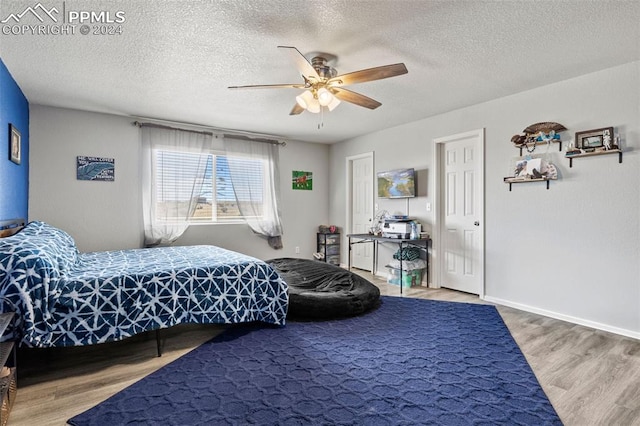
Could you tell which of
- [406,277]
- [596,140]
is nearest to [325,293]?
[406,277]

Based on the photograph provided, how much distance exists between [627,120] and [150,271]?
420 centimetres

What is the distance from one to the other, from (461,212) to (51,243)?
14.1 ft

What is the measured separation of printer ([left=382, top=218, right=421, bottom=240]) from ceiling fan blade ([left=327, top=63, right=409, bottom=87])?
238cm

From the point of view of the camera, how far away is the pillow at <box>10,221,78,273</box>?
2262mm

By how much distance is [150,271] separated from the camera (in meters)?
2.53

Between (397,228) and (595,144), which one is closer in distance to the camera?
(595,144)

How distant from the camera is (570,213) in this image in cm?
323

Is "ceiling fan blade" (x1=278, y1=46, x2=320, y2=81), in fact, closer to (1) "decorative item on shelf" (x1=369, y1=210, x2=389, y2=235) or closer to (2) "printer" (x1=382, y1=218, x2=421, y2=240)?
(2) "printer" (x1=382, y1=218, x2=421, y2=240)

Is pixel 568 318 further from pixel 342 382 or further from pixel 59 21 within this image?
pixel 59 21

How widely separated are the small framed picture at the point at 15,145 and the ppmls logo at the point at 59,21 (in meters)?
1.09

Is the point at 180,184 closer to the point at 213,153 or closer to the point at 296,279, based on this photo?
the point at 213,153

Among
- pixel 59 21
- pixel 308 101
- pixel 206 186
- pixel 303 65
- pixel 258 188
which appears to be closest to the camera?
pixel 59 21

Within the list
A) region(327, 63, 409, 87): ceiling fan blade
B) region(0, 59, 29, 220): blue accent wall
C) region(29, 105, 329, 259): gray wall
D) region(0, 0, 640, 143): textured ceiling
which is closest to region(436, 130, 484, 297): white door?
region(0, 0, 640, 143): textured ceiling

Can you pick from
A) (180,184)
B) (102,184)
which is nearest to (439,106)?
(180,184)
